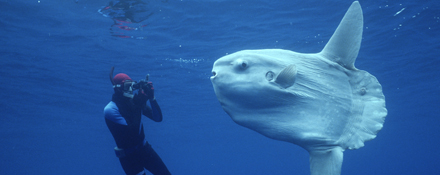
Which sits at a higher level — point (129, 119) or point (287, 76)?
point (287, 76)

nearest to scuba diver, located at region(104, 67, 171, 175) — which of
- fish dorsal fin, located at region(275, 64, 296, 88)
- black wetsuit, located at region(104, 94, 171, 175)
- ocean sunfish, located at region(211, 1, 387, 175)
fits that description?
black wetsuit, located at region(104, 94, 171, 175)

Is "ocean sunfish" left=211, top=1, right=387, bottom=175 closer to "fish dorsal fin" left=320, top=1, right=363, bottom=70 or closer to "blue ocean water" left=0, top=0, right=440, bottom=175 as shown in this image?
"fish dorsal fin" left=320, top=1, right=363, bottom=70

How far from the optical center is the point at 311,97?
5.30 ft

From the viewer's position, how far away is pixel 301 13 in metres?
9.37

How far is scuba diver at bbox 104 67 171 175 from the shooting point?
169 inches

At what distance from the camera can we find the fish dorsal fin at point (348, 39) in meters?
1.82

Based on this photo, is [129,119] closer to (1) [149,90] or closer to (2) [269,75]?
(1) [149,90]

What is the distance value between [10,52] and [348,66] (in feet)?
47.7

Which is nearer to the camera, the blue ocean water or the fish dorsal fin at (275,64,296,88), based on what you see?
the fish dorsal fin at (275,64,296,88)

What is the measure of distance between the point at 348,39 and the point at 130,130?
386 cm

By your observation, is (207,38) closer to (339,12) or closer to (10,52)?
(339,12)

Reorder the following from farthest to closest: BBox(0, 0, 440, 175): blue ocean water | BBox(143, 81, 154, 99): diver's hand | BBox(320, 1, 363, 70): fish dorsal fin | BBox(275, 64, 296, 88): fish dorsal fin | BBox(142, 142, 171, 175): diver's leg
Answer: BBox(0, 0, 440, 175): blue ocean water < BBox(142, 142, 171, 175): diver's leg < BBox(143, 81, 154, 99): diver's hand < BBox(320, 1, 363, 70): fish dorsal fin < BBox(275, 64, 296, 88): fish dorsal fin

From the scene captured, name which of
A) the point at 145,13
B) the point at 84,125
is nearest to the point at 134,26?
the point at 145,13

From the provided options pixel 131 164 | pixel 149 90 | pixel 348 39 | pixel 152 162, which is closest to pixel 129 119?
pixel 149 90
